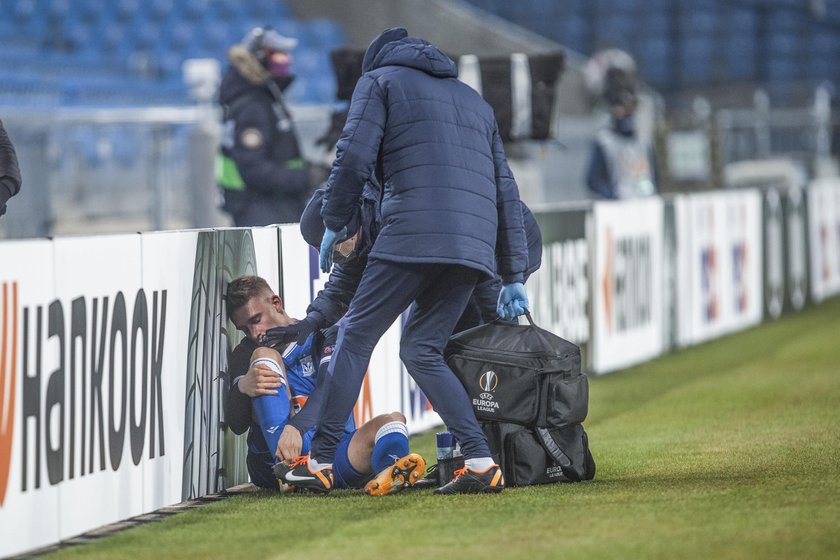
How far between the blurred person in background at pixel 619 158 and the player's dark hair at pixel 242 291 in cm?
782

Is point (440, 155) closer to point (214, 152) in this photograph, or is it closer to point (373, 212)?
point (373, 212)

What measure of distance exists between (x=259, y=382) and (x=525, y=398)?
1071 millimetres

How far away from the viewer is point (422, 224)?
593cm

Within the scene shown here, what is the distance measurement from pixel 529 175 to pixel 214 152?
2882mm

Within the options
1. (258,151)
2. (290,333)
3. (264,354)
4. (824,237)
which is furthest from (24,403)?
(824,237)

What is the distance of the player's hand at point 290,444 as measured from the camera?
6.38 m

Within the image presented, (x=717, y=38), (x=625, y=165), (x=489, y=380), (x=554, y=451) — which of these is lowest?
(x=554, y=451)

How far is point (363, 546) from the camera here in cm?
512

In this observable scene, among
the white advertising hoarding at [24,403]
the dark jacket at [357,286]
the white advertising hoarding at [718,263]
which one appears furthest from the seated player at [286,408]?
the white advertising hoarding at [718,263]

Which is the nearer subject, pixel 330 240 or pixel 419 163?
pixel 419 163

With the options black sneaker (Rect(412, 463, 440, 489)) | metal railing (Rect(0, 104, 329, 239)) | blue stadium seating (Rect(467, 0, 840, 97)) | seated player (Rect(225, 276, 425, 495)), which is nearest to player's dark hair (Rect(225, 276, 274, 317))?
seated player (Rect(225, 276, 425, 495))

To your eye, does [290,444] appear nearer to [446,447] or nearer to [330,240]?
[446,447]

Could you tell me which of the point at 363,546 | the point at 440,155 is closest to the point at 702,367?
the point at 440,155

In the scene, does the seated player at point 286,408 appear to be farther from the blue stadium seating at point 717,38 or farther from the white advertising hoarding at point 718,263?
the blue stadium seating at point 717,38
